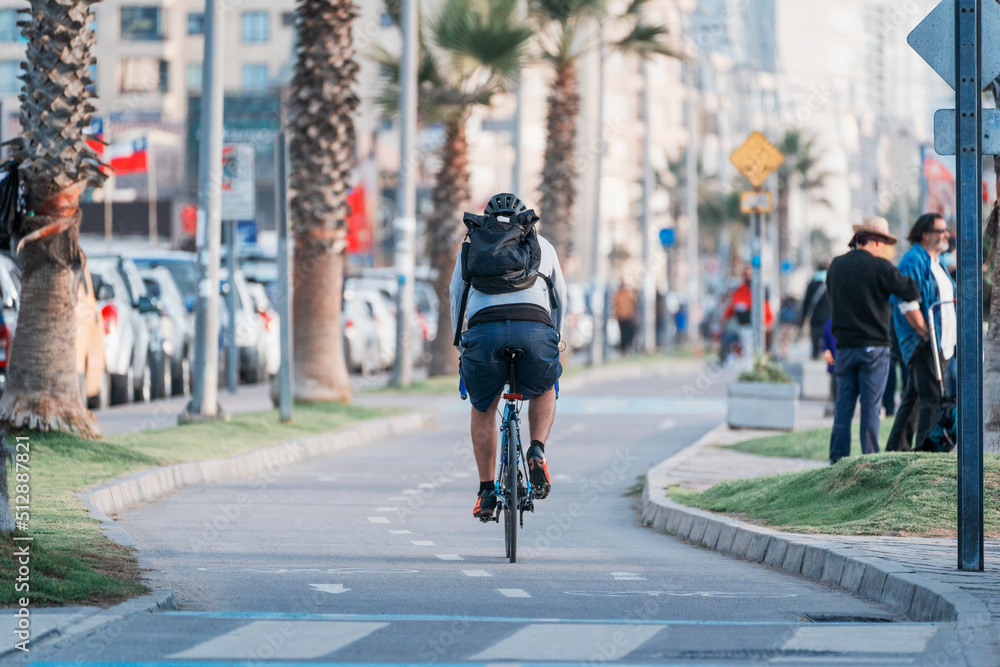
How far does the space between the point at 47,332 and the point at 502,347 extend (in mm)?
5790

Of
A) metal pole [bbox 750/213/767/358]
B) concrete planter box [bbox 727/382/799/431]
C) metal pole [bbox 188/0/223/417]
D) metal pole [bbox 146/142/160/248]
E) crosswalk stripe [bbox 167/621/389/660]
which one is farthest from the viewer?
metal pole [bbox 146/142/160/248]

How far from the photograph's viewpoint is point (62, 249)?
45.3ft

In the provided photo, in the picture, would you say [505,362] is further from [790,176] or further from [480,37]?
[790,176]

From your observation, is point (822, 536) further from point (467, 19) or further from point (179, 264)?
point (467, 19)

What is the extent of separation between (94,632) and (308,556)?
288cm

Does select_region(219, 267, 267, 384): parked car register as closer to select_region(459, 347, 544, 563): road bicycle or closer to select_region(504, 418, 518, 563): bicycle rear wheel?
select_region(459, 347, 544, 563): road bicycle

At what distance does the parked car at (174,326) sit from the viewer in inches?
933

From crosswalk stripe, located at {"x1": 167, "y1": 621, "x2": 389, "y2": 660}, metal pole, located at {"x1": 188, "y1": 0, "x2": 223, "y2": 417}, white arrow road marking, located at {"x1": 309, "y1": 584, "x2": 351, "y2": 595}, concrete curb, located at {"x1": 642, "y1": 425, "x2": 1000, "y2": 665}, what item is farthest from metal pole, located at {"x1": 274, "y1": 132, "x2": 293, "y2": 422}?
crosswalk stripe, located at {"x1": 167, "y1": 621, "x2": 389, "y2": 660}

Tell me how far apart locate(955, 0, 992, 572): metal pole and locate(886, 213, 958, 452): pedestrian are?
15.1ft

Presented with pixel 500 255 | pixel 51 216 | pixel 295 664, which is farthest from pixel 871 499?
pixel 51 216

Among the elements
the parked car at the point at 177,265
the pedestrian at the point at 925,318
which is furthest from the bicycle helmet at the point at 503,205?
the parked car at the point at 177,265

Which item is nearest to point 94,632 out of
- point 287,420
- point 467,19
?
point 287,420

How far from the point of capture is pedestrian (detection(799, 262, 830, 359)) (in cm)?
2092

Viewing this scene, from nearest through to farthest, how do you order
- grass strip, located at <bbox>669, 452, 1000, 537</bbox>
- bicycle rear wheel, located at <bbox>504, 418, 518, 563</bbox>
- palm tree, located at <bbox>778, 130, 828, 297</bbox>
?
bicycle rear wheel, located at <bbox>504, 418, 518, 563</bbox>, grass strip, located at <bbox>669, 452, 1000, 537</bbox>, palm tree, located at <bbox>778, 130, 828, 297</bbox>
